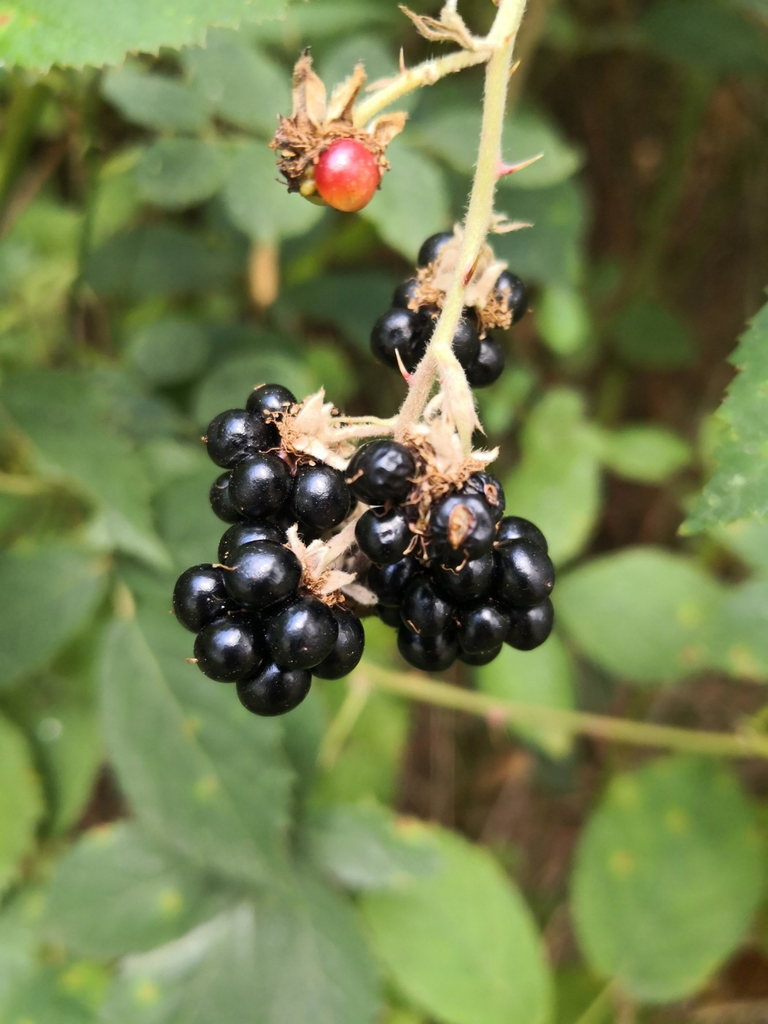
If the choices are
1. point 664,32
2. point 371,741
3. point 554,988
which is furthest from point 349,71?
point 554,988

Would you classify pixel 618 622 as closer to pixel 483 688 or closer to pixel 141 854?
pixel 483 688

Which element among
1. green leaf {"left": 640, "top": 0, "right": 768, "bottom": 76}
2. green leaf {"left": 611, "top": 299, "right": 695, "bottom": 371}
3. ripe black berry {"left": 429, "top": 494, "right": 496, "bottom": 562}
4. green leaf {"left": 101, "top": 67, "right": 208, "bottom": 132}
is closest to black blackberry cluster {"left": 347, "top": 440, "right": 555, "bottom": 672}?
ripe black berry {"left": 429, "top": 494, "right": 496, "bottom": 562}

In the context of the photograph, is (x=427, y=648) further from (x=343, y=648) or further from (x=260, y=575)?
(x=260, y=575)

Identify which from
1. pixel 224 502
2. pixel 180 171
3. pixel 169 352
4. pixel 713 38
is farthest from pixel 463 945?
pixel 713 38

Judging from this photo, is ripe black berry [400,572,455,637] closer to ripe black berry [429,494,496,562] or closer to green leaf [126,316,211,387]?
ripe black berry [429,494,496,562]

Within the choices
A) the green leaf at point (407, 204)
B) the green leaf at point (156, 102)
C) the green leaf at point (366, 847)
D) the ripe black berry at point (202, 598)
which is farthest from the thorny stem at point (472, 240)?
the green leaf at point (366, 847)

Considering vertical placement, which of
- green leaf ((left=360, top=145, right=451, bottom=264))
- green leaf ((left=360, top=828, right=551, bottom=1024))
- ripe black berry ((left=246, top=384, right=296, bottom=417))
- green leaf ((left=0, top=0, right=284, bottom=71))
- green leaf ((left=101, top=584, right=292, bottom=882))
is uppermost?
green leaf ((left=360, top=145, right=451, bottom=264))
